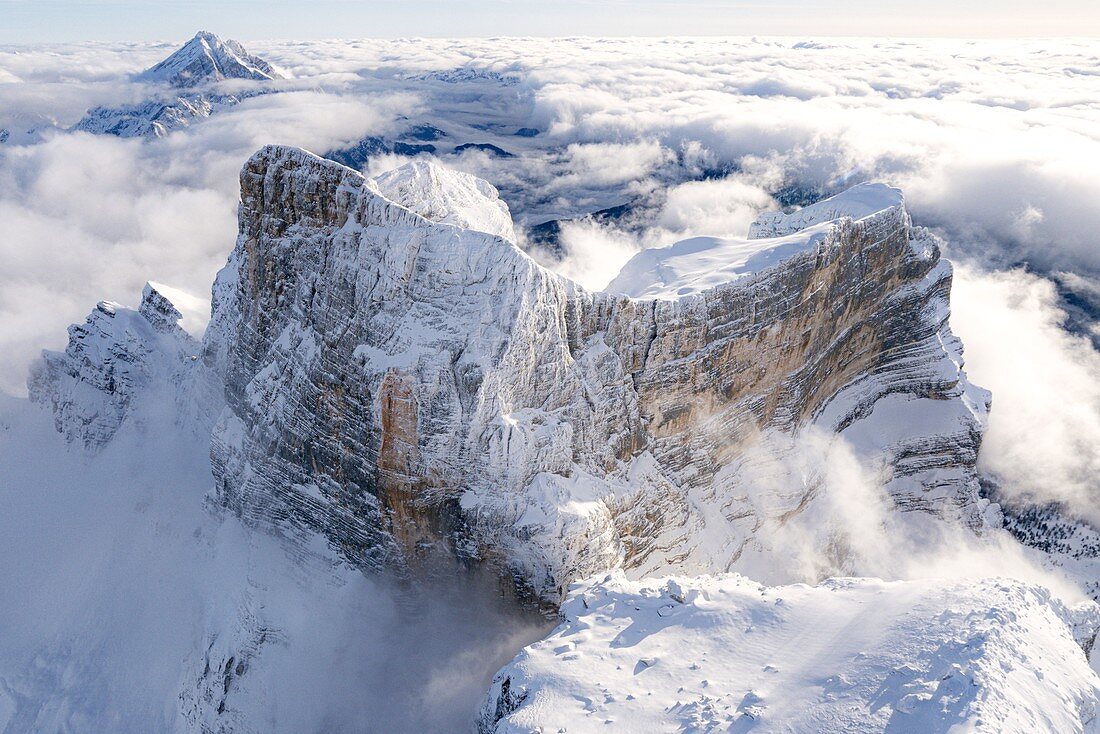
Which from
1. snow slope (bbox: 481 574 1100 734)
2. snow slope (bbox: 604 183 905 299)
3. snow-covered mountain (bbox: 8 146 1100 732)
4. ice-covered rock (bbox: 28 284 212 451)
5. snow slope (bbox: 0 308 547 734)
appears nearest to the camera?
snow slope (bbox: 481 574 1100 734)

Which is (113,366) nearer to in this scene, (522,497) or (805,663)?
(522,497)

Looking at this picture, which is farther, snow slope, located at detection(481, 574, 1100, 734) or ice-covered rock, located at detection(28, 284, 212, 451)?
ice-covered rock, located at detection(28, 284, 212, 451)

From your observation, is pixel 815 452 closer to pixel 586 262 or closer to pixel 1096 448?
pixel 1096 448

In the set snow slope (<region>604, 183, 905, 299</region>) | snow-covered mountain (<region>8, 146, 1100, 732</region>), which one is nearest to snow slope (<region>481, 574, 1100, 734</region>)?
snow-covered mountain (<region>8, 146, 1100, 732</region>)

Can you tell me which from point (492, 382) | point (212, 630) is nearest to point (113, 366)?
point (212, 630)

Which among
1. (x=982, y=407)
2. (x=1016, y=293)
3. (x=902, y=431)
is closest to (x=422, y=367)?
(x=902, y=431)

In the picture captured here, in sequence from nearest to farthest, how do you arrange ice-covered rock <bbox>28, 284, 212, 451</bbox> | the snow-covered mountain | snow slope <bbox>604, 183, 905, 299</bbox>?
the snow-covered mountain < snow slope <bbox>604, 183, 905, 299</bbox> < ice-covered rock <bbox>28, 284, 212, 451</bbox>

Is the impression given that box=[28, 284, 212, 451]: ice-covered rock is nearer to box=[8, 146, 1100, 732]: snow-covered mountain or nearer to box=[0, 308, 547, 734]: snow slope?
box=[8, 146, 1100, 732]: snow-covered mountain
